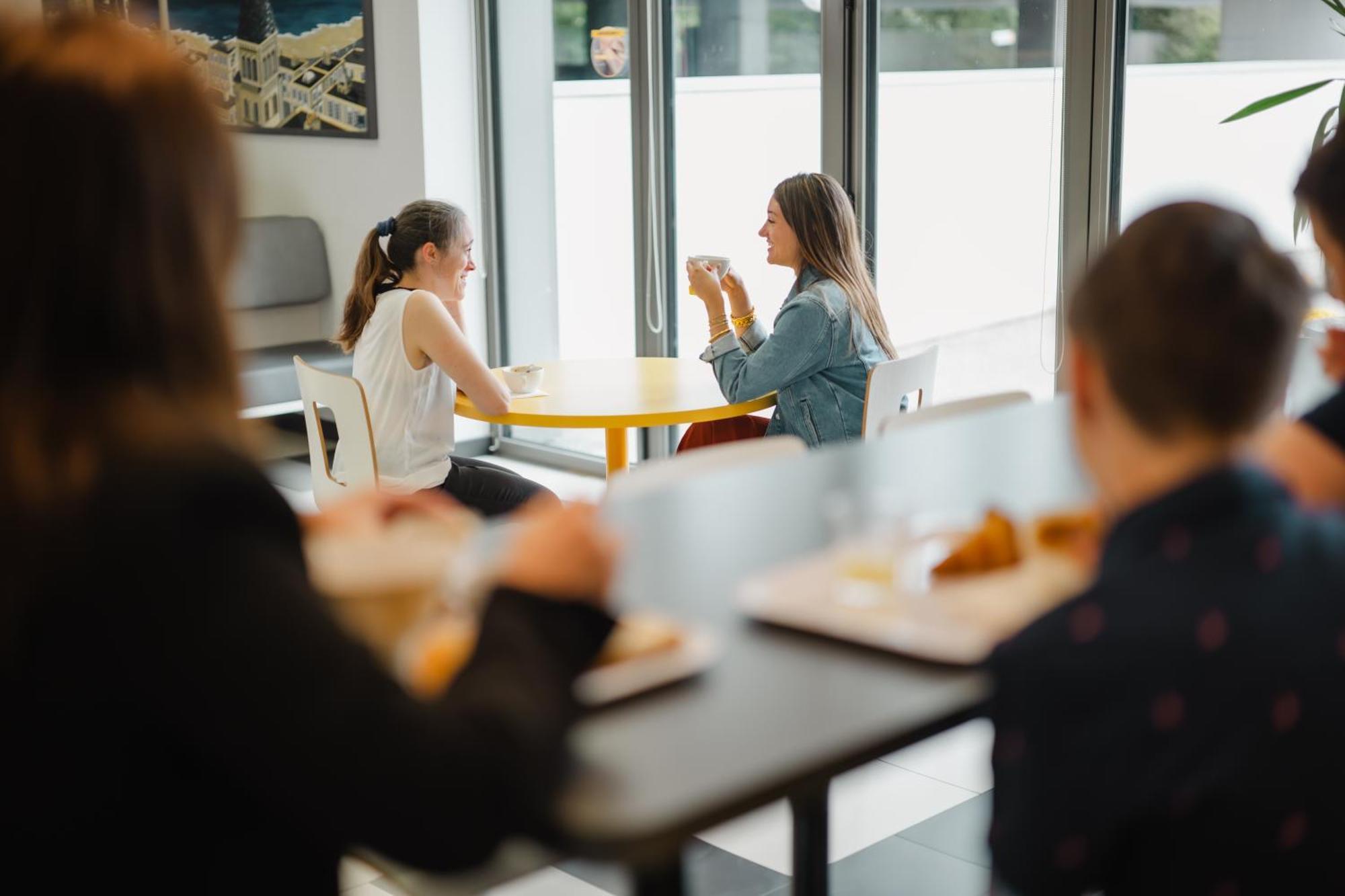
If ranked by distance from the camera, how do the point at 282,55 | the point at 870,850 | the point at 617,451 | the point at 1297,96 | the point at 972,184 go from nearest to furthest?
1. the point at 870,850
2. the point at 1297,96
3. the point at 617,451
4. the point at 972,184
5. the point at 282,55

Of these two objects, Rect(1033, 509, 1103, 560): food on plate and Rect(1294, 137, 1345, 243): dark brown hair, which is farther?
Rect(1294, 137, 1345, 243): dark brown hair

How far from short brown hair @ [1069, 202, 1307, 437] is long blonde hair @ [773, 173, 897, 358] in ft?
7.66

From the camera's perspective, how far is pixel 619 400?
3354 millimetres

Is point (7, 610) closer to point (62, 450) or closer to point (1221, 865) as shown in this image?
point (62, 450)

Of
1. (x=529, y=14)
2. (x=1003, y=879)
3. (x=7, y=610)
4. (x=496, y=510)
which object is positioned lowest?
(x=496, y=510)

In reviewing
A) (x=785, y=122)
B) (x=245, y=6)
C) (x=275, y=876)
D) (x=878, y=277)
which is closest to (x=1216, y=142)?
(x=878, y=277)

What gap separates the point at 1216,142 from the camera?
3797 mm

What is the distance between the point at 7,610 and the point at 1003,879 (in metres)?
0.66

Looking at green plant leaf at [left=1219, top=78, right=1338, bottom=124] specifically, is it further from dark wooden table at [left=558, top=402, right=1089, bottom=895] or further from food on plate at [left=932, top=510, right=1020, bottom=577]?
food on plate at [left=932, top=510, right=1020, bottom=577]

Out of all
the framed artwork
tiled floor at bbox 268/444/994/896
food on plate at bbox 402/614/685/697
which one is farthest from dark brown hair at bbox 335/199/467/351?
food on plate at bbox 402/614/685/697

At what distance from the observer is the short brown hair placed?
984 mm

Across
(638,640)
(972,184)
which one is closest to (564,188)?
(972,184)

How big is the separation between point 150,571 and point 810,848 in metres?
1.23

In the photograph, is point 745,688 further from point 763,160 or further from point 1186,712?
point 763,160
